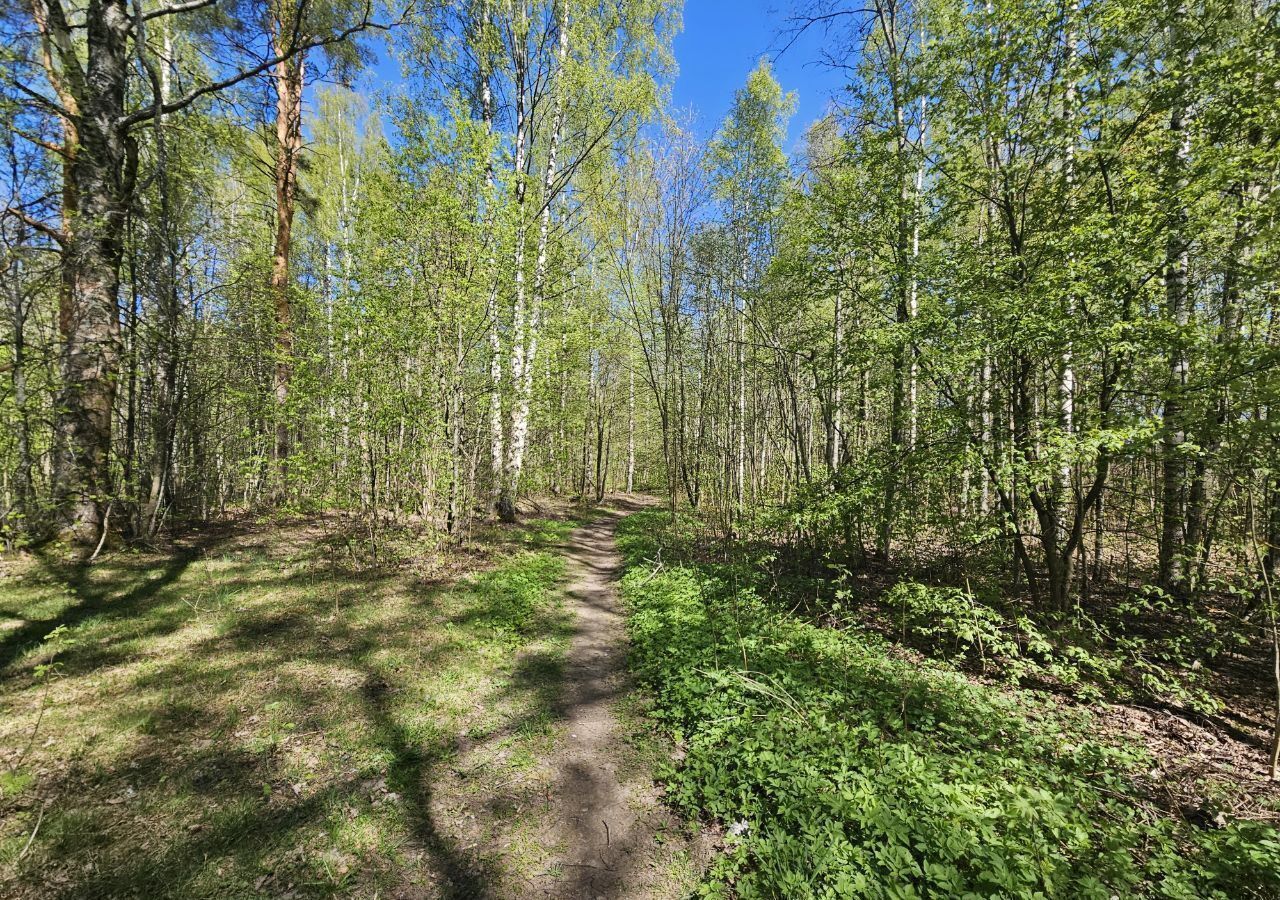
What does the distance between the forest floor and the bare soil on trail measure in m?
0.02

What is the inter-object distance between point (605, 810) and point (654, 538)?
8.09 m

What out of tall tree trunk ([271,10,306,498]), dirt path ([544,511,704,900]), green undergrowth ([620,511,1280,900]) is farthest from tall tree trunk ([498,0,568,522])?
green undergrowth ([620,511,1280,900])

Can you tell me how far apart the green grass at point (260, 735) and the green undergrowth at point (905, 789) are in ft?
4.65

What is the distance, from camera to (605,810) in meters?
3.38

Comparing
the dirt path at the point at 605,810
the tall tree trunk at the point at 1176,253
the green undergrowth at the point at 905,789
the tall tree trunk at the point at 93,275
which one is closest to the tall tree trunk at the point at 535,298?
the tall tree trunk at the point at 93,275

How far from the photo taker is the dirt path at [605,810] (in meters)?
2.84

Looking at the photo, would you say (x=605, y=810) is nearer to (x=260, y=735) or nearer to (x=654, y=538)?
(x=260, y=735)

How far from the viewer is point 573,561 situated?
10.1 m

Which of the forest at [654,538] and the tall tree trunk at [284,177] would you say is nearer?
the forest at [654,538]

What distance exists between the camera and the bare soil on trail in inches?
112

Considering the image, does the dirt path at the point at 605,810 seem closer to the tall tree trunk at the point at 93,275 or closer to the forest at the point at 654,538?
the forest at the point at 654,538

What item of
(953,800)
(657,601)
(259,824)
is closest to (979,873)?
(953,800)

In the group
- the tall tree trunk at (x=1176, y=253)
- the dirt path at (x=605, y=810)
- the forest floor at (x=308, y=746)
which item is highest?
the tall tree trunk at (x=1176, y=253)

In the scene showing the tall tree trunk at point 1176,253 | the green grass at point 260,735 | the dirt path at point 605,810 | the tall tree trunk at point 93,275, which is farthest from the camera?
the tall tree trunk at point 93,275
